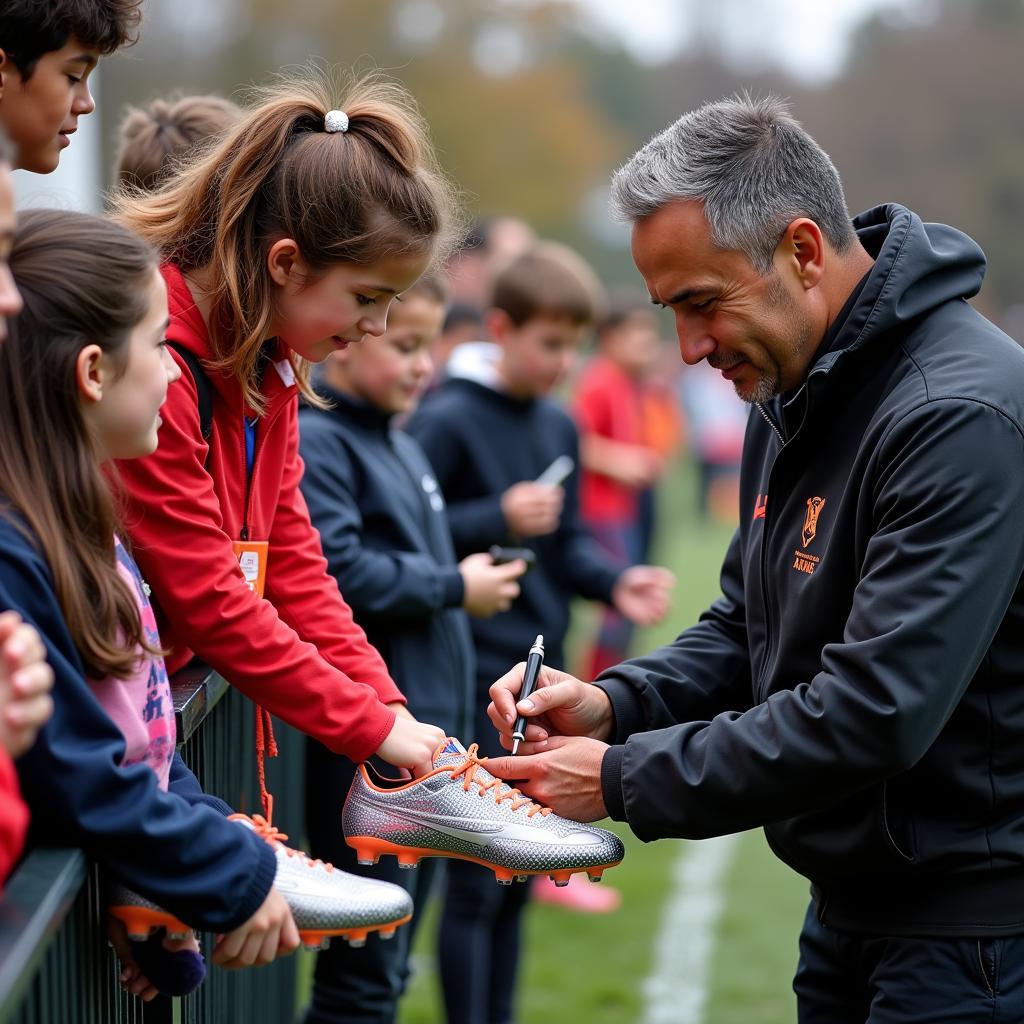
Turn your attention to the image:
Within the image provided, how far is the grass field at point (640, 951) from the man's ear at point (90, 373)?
3.43 meters

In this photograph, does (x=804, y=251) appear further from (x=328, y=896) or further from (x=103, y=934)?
(x=103, y=934)

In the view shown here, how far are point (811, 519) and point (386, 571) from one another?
58.3 inches

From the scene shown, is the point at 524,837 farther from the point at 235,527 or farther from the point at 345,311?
the point at 345,311

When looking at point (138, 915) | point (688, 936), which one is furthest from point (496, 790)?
point (688, 936)

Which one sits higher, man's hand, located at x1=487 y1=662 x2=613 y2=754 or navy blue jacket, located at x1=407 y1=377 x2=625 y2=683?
man's hand, located at x1=487 y1=662 x2=613 y2=754

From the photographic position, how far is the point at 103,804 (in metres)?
1.93

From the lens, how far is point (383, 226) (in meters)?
2.77

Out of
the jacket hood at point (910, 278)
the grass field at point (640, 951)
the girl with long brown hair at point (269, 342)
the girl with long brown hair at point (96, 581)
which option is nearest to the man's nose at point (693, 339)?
the jacket hood at point (910, 278)

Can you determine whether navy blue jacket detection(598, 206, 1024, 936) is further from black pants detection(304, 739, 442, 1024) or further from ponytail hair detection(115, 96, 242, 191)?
ponytail hair detection(115, 96, 242, 191)

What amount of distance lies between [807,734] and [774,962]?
3.43 m

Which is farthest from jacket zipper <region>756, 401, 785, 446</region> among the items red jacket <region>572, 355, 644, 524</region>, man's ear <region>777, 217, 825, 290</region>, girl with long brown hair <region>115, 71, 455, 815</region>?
red jacket <region>572, 355, 644, 524</region>

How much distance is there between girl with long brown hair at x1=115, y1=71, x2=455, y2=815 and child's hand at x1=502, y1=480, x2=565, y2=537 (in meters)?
1.85

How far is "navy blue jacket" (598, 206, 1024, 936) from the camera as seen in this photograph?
2.34 meters

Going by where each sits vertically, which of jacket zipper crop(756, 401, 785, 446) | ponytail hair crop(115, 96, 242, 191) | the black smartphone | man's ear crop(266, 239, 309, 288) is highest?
ponytail hair crop(115, 96, 242, 191)
